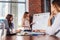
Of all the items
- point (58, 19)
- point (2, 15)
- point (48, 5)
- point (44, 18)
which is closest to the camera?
point (58, 19)

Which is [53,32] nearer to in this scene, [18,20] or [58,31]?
[58,31]

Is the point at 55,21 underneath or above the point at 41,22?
above

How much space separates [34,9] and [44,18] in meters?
2.25

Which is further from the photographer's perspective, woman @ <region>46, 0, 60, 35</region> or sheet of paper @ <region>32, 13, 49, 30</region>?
sheet of paper @ <region>32, 13, 49, 30</region>

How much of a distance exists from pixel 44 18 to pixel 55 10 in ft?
7.35

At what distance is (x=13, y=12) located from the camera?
24.0 feet

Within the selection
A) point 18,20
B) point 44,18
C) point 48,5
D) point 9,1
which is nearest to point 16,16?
point 18,20

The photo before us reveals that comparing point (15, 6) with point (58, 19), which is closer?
point (58, 19)

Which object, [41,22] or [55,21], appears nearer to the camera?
[55,21]

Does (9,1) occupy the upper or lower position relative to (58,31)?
upper

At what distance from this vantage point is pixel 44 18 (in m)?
4.66

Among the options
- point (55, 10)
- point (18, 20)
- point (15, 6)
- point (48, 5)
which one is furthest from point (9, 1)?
point (55, 10)

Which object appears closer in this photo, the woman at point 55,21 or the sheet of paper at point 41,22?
the woman at point 55,21

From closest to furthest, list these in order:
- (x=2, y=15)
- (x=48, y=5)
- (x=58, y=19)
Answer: (x=58, y=19)
(x=48, y=5)
(x=2, y=15)
